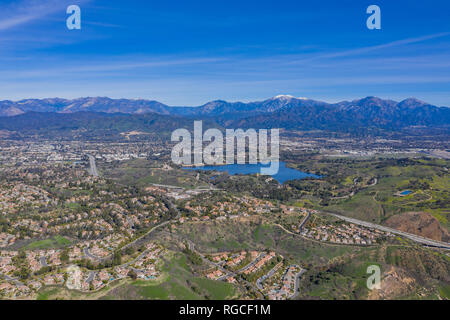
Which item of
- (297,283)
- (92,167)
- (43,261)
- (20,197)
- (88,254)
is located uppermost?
(92,167)

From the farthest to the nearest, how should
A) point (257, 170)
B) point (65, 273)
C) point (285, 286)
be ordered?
point (257, 170), point (285, 286), point (65, 273)

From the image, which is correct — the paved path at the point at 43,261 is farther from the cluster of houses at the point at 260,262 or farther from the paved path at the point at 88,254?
the cluster of houses at the point at 260,262

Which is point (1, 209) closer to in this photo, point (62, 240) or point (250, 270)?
point (62, 240)

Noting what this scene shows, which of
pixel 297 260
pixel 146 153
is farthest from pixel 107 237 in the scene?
pixel 146 153

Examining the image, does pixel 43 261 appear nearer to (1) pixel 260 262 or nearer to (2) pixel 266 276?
(1) pixel 260 262

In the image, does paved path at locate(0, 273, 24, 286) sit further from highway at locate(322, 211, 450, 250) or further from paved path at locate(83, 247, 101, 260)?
highway at locate(322, 211, 450, 250)

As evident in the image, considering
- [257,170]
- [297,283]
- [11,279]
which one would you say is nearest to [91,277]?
[11,279]

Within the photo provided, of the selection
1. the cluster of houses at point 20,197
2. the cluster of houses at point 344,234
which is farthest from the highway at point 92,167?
the cluster of houses at point 344,234

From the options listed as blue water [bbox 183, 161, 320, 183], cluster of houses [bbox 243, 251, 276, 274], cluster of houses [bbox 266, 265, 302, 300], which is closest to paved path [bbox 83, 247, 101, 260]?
cluster of houses [bbox 243, 251, 276, 274]

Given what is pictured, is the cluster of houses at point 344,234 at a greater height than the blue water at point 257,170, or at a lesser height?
lesser
